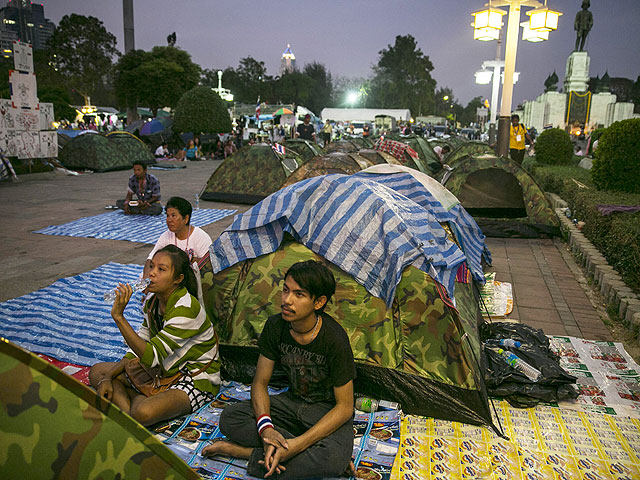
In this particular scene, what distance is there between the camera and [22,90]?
1392 cm

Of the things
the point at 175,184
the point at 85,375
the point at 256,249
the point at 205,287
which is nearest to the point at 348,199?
the point at 256,249

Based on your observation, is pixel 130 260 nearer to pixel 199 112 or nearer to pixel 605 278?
pixel 605 278

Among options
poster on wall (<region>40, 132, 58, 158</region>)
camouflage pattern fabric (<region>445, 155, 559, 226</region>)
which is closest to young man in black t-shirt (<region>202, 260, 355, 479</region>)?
camouflage pattern fabric (<region>445, 155, 559, 226</region>)

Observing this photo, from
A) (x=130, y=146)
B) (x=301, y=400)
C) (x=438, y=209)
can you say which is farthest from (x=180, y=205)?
(x=130, y=146)

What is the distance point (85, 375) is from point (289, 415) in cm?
181

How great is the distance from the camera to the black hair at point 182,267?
2961 mm

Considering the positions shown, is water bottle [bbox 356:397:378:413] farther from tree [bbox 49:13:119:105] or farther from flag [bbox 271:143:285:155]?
tree [bbox 49:13:119:105]

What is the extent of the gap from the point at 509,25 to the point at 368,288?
294 inches

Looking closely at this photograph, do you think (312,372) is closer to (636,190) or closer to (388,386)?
(388,386)

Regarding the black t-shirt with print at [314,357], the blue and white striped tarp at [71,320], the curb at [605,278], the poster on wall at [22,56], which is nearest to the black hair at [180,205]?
the blue and white striped tarp at [71,320]

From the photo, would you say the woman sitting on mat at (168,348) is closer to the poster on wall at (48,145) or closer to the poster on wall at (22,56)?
the poster on wall at (22,56)

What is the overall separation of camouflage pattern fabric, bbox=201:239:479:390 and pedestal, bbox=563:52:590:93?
44.1 m

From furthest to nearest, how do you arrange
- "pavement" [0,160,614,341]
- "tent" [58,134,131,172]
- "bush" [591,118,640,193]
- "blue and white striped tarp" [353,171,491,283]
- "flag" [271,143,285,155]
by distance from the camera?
"tent" [58,134,131,172] → "flag" [271,143,285,155] → "bush" [591,118,640,193] → "pavement" [0,160,614,341] → "blue and white striped tarp" [353,171,491,283]

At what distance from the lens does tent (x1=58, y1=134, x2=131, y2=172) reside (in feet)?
53.8
